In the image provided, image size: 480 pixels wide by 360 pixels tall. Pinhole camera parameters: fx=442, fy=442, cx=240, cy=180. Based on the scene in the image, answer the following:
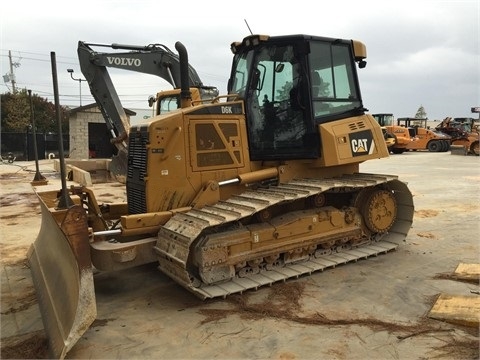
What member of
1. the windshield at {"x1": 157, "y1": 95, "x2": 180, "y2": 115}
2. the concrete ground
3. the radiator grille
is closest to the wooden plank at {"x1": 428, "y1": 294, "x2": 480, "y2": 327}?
the concrete ground

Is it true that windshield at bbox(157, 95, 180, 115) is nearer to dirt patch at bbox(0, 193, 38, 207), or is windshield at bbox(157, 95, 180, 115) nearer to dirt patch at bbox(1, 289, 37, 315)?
dirt patch at bbox(0, 193, 38, 207)

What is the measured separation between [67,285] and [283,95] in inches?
138

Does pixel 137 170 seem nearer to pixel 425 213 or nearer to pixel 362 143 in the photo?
pixel 362 143

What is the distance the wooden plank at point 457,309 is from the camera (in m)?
4.09

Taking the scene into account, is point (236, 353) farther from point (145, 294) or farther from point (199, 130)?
point (199, 130)

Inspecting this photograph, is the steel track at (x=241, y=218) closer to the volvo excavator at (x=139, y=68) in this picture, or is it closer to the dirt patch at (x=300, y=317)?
the dirt patch at (x=300, y=317)

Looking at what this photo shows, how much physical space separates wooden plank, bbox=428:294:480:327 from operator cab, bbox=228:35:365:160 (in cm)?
238

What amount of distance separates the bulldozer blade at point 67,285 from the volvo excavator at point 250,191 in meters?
0.02

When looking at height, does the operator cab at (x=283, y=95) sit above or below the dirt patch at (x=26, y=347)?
above

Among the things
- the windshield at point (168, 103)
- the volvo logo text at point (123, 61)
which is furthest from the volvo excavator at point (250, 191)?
the volvo logo text at point (123, 61)

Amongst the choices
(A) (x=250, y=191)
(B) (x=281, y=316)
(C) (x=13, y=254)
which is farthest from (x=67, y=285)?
(C) (x=13, y=254)

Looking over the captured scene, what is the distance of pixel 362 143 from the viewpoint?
20.7 feet

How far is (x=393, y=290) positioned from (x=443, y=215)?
4761 millimetres

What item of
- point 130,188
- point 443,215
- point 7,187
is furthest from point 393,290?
point 7,187
